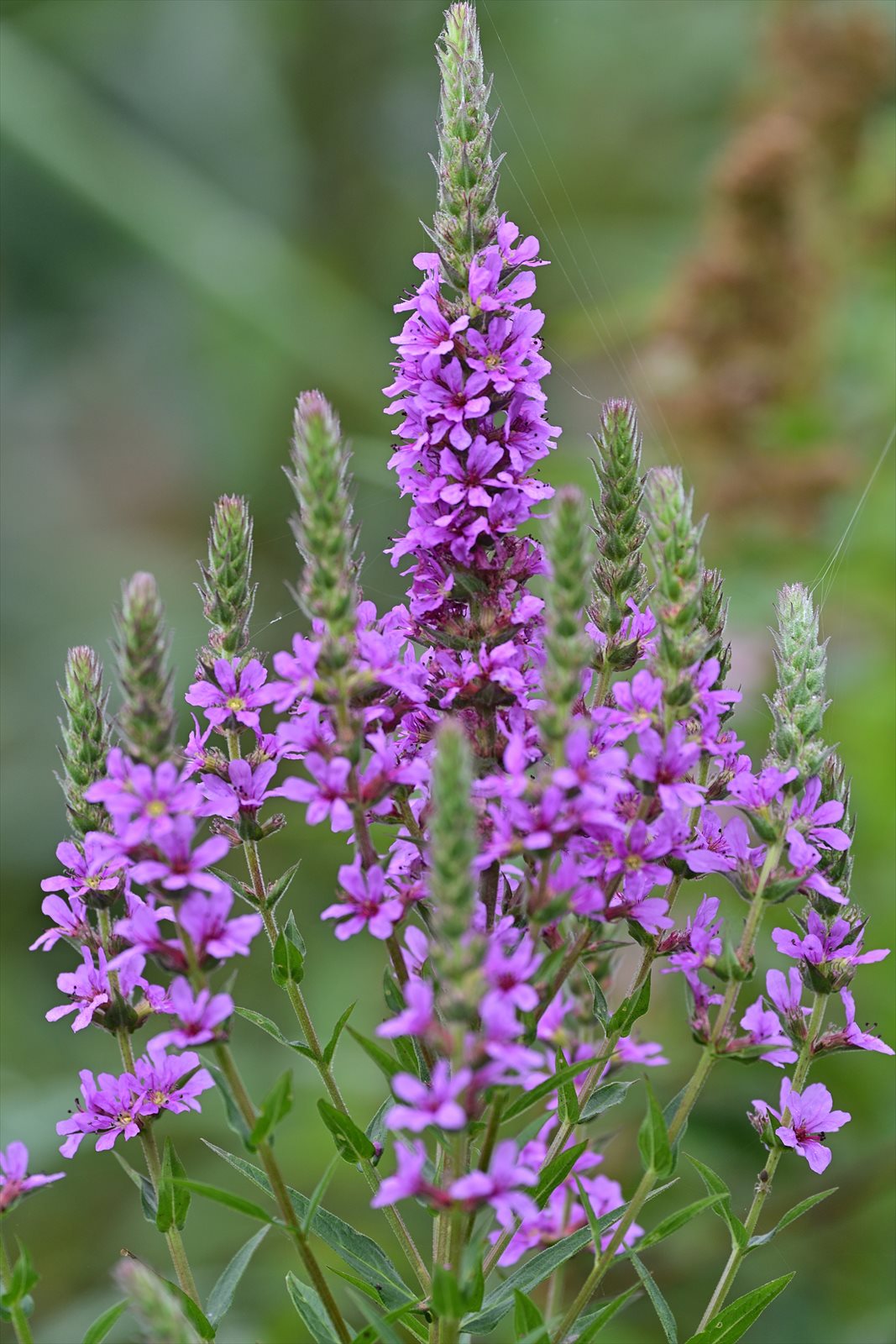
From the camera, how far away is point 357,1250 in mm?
979

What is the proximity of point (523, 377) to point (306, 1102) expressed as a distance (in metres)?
1.82

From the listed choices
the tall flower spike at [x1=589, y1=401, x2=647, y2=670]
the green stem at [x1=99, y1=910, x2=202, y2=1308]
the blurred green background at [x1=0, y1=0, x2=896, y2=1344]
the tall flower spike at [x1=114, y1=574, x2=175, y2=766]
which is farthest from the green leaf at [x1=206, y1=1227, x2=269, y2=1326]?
the blurred green background at [x1=0, y1=0, x2=896, y2=1344]

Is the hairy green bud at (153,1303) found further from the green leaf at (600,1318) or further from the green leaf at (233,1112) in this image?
the green leaf at (600,1318)

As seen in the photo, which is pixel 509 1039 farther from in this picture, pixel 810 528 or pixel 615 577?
pixel 810 528

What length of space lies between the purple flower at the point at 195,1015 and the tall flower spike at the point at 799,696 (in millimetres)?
425

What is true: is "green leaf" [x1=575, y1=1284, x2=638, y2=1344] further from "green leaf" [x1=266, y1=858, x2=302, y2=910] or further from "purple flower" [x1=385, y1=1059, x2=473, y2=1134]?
"green leaf" [x1=266, y1=858, x2=302, y2=910]

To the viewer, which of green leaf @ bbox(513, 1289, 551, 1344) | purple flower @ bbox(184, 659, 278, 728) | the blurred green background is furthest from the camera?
the blurred green background

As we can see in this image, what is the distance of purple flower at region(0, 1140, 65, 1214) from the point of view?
2.93 ft

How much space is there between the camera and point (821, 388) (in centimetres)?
266

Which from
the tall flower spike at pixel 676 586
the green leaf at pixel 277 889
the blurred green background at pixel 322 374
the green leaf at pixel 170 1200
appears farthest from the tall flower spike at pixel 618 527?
the blurred green background at pixel 322 374

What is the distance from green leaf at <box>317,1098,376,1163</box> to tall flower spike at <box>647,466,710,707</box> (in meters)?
0.39

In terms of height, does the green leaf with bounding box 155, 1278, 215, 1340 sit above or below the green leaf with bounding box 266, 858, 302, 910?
below

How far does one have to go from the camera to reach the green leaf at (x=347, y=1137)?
0.93m

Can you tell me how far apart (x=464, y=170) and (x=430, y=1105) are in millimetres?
653
